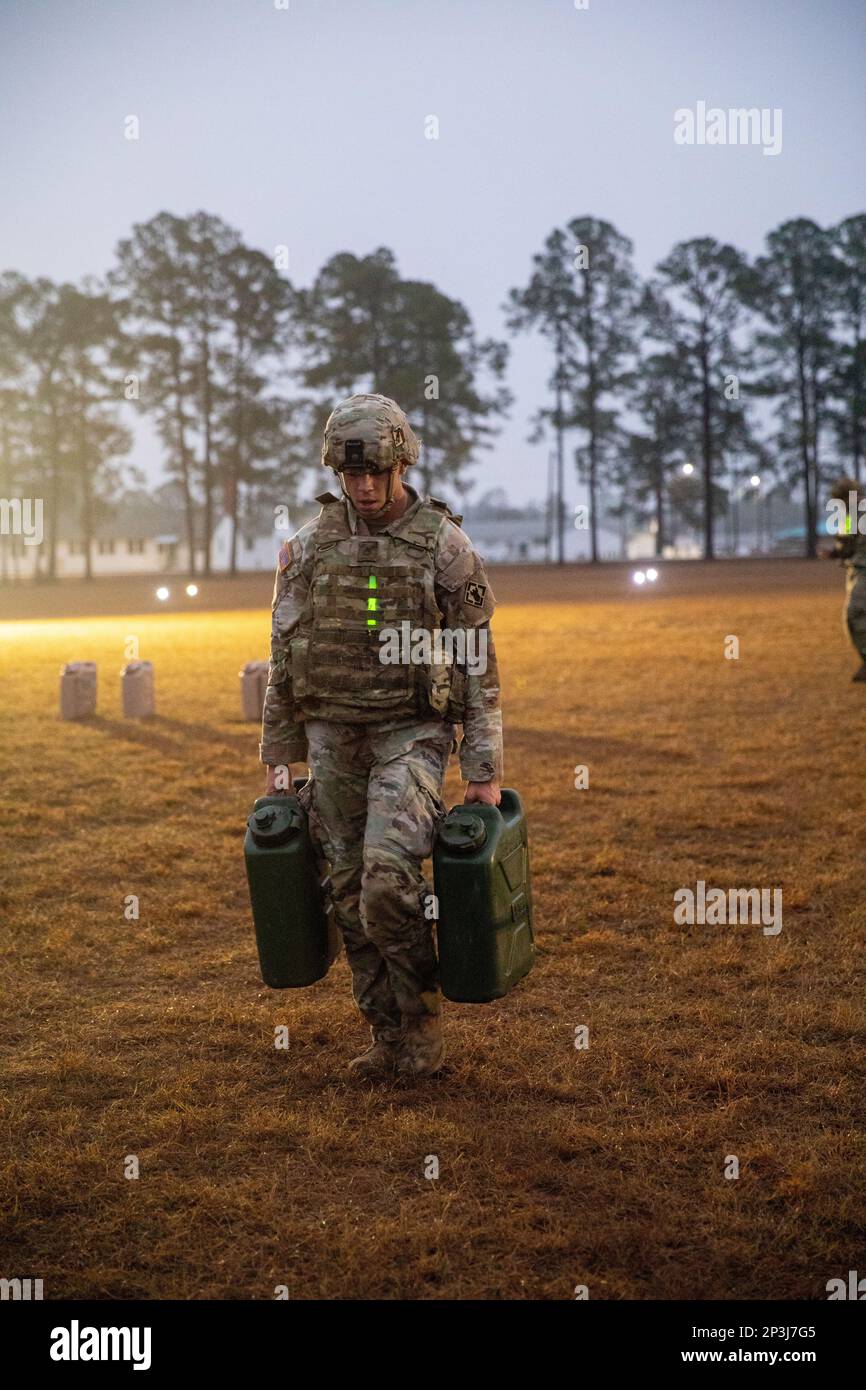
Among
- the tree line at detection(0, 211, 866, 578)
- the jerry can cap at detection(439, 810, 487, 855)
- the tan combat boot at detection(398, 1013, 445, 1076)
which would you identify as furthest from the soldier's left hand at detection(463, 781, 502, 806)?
the tree line at detection(0, 211, 866, 578)

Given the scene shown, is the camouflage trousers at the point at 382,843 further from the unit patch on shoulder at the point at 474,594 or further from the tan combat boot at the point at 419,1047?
the unit patch on shoulder at the point at 474,594

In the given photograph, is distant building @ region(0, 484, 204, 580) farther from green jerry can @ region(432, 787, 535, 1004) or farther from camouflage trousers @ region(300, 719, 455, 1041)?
green jerry can @ region(432, 787, 535, 1004)

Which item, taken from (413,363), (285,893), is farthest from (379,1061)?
(413,363)

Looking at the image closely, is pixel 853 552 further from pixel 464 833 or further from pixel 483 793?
pixel 464 833

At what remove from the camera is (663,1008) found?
17.5ft

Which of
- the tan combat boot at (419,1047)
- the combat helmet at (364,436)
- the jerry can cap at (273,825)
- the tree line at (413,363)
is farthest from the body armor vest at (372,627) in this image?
the tree line at (413,363)

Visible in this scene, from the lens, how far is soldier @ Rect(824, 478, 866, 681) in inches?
545

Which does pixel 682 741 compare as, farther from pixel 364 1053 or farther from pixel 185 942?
pixel 364 1053

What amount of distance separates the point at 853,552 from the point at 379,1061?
11318 millimetres

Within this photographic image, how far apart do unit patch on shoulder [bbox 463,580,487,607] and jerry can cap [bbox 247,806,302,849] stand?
1033 mm

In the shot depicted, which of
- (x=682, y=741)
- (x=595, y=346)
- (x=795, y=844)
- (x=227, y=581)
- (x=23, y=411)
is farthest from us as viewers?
(x=595, y=346)

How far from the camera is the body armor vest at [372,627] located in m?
4.35
